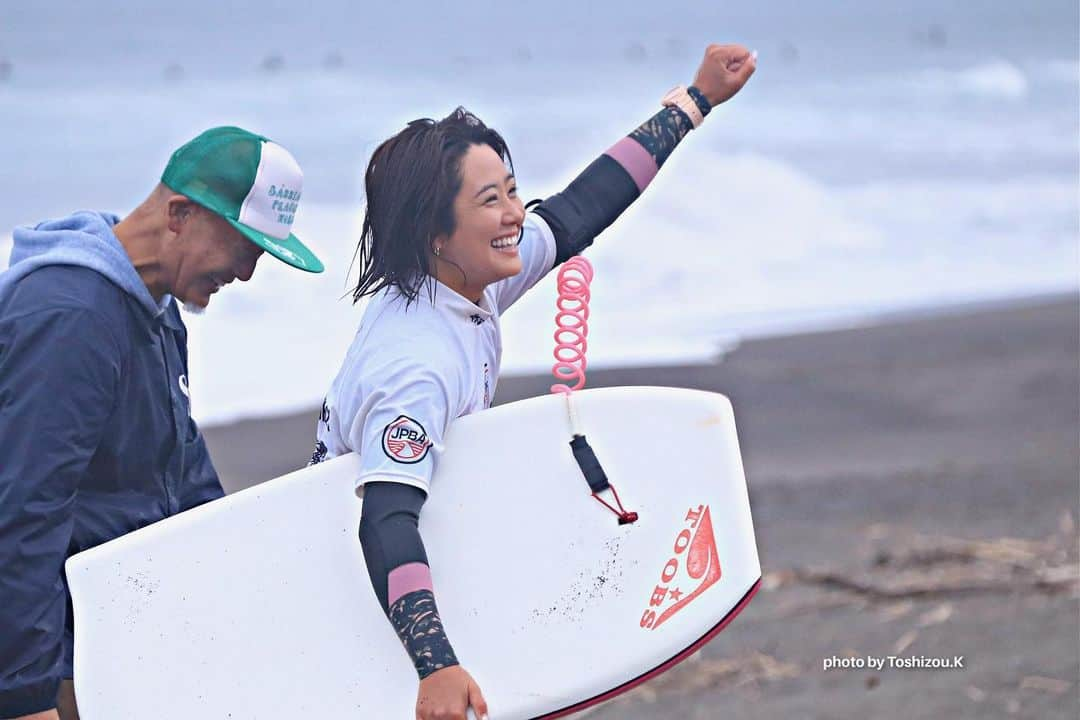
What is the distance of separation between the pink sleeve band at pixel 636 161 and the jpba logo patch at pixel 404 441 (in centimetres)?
85

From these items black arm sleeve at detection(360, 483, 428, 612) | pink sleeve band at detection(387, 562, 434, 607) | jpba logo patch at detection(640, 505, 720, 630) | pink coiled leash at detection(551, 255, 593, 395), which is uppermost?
pink coiled leash at detection(551, 255, 593, 395)

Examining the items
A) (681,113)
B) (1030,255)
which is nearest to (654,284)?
(1030,255)

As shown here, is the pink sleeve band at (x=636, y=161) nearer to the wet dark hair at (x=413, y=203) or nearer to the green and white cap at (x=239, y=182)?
the wet dark hair at (x=413, y=203)

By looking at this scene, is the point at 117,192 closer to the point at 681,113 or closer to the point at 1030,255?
the point at 1030,255

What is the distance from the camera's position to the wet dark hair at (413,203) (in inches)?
104

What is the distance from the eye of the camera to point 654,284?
35.6ft

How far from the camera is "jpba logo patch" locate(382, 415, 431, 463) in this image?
2.39 m

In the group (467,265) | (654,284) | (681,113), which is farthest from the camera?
(654,284)

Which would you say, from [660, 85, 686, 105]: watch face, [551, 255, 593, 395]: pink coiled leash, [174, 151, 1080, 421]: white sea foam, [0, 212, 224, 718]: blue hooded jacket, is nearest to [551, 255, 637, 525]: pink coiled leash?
[551, 255, 593, 395]: pink coiled leash

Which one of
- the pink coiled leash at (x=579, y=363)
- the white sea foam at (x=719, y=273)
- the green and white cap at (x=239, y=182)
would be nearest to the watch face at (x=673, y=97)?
the pink coiled leash at (x=579, y=363)

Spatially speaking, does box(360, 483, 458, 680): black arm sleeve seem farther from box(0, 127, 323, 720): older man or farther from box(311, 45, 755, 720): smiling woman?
box(0, 127, 323, 720): older man

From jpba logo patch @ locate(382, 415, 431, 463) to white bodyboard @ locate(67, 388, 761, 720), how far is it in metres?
0.19

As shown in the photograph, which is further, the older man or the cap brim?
the cap brim

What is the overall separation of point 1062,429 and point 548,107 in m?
8.69
